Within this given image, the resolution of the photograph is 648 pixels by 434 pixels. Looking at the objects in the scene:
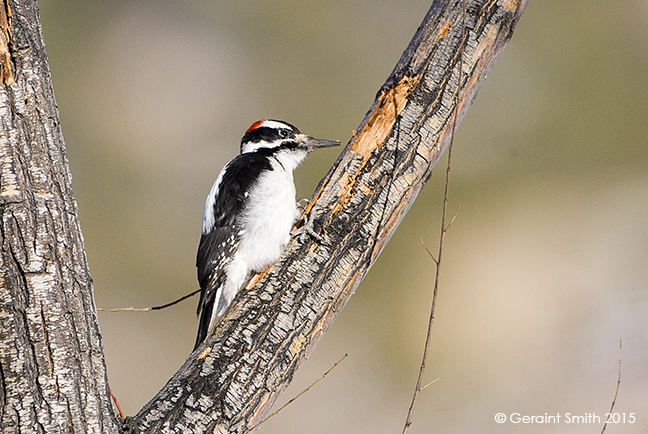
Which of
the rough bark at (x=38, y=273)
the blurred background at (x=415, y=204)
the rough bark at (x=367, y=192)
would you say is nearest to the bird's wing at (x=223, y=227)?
the rough bark at (x=367, y=192)

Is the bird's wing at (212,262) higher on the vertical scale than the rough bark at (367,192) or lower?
lower

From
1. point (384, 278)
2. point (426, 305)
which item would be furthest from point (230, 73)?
point (426, 305)

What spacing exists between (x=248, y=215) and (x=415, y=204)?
415 cm

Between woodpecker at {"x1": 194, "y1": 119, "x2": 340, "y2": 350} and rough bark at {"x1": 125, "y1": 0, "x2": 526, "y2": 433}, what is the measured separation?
386 mm


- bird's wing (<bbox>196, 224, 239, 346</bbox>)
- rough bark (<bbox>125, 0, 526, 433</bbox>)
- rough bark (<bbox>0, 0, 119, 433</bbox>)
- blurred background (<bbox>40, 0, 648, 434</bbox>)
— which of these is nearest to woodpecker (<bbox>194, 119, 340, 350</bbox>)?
bird's wing (<bbox>196, 224, 239, 346</bbox>)

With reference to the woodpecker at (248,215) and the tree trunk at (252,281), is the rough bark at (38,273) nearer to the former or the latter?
the tree trunk at (252,281)

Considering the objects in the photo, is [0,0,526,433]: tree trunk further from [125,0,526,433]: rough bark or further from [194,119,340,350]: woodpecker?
[194,119,340,350]: woodpecker

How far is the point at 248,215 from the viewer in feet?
10.4

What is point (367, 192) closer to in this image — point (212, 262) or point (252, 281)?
point (252, 281)

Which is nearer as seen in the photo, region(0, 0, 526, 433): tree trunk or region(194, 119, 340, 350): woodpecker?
region(0, 0, 526, 433): tree trunk

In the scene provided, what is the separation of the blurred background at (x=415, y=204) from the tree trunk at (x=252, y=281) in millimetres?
3348

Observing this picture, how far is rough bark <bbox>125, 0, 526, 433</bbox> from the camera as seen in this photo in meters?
2.08

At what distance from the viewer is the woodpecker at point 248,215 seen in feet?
9.42

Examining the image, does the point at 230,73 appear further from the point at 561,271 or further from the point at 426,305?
the point at 561,271
